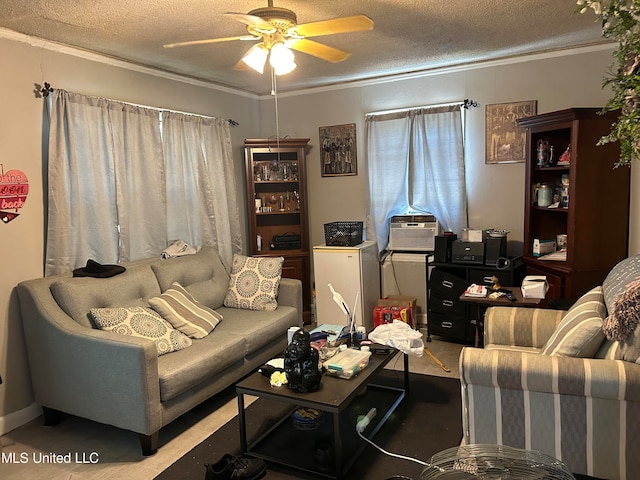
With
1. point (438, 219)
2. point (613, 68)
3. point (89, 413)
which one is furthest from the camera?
point (438, 219)

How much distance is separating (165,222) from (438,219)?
2.50 meters

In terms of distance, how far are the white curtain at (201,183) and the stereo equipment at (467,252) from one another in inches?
82.3

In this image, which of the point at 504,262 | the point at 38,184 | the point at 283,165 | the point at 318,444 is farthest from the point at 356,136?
the point at 318,444

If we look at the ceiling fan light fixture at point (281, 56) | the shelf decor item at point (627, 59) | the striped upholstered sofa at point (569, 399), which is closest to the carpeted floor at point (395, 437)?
the striped upholstered sofa at point (569, 399)

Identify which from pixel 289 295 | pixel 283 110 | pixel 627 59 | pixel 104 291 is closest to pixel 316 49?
pixel 627 59

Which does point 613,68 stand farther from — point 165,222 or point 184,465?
point 184,465

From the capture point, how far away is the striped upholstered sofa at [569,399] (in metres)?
1.88

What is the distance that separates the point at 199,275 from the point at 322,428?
1730 millimetres

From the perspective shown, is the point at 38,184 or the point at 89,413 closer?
the point at 89,413

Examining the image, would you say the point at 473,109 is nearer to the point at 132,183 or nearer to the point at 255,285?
the point at 255,285

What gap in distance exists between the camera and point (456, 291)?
404 cm

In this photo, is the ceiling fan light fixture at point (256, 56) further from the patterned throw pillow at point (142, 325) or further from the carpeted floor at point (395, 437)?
the carpeted floor at point (395, 437)

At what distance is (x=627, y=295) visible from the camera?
74.2 inches

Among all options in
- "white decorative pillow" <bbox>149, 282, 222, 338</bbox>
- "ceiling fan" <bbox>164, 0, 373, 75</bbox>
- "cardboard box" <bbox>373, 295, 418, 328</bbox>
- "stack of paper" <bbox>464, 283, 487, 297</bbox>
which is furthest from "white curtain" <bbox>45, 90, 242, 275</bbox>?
"stack of paper" <bbox>464, 283, 487, 297</bbox>
